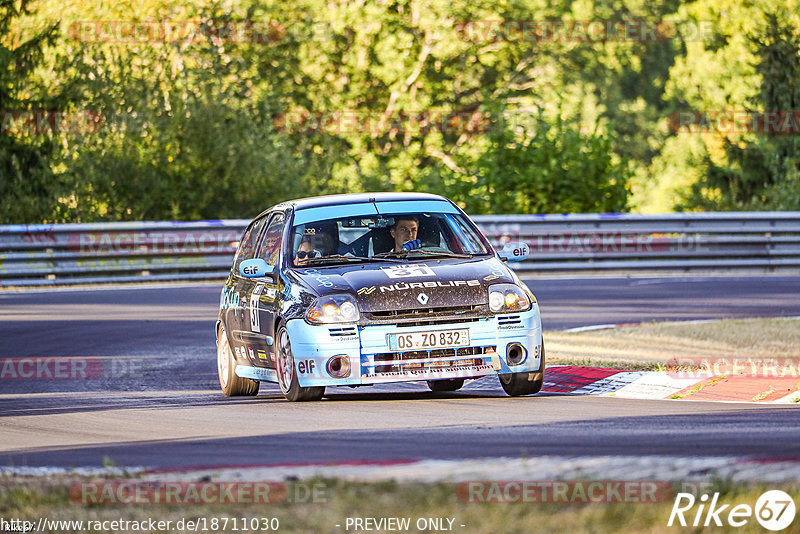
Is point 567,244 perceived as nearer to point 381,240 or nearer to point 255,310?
point 381,240

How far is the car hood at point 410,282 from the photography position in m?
10.0

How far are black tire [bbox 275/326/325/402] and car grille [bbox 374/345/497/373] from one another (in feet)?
2.20

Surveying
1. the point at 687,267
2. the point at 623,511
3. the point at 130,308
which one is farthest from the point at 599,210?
the point at 623,511

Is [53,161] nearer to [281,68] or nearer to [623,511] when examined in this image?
[281,68]

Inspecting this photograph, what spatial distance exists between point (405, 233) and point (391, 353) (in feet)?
4.95

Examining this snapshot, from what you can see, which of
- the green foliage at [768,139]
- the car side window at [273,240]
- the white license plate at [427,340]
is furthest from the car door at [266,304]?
the green foliage at [768,139]

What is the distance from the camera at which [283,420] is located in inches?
367

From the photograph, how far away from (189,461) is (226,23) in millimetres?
34212

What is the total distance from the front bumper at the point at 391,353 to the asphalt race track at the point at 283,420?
233mm

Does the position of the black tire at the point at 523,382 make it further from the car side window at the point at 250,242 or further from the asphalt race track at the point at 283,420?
the car side window at the point at 250,242

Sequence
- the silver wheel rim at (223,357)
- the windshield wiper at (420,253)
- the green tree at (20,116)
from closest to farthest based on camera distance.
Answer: the windshield wiper at (420,253) → the silver wheel rim at (223,357) → the green tree at (20,116)

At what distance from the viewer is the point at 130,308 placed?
2019 centimetres

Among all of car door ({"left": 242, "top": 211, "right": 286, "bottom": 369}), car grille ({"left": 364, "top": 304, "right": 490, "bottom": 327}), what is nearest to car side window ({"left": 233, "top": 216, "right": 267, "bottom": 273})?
car door ({"left": 242, "top": 211, "right": 286, "bottom": 369})

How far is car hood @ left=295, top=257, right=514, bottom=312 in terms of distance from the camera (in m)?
10.0
